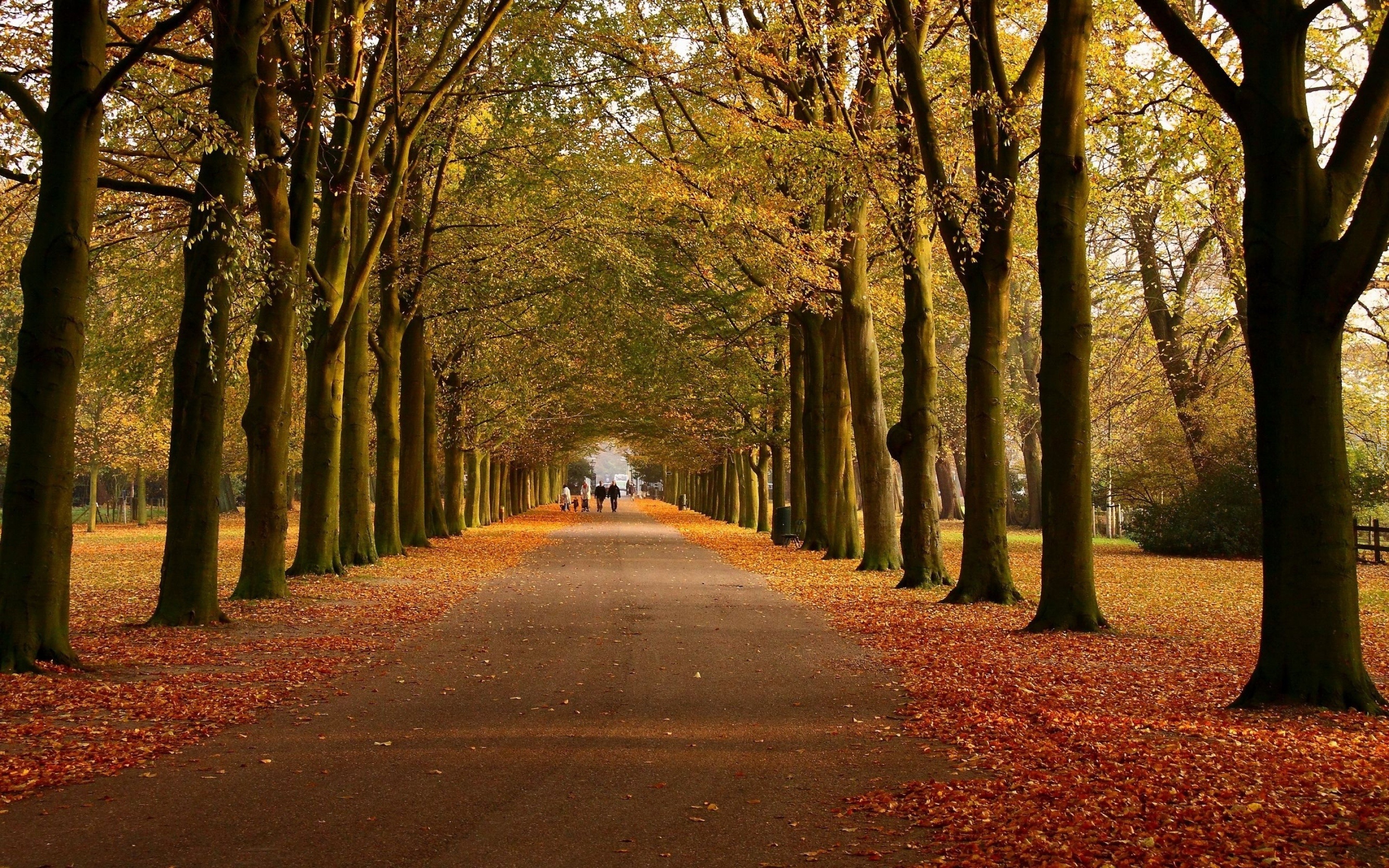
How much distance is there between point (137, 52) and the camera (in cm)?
958

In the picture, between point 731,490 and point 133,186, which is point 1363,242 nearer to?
point 133,186

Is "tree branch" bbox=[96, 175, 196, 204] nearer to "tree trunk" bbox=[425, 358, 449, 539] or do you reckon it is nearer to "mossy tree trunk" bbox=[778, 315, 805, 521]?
"tree trunk" bbox=[425, 358, 449, 539]

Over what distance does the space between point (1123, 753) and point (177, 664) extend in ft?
25.3

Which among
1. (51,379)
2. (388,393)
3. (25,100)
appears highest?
(25,100)

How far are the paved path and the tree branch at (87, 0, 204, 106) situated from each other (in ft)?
16.4

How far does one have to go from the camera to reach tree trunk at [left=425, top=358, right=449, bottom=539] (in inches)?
1270

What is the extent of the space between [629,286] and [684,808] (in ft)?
65.3

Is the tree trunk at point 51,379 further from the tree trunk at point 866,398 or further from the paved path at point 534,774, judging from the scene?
the tree trunk at point 866,398

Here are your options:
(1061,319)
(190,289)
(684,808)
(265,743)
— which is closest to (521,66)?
(190,289)

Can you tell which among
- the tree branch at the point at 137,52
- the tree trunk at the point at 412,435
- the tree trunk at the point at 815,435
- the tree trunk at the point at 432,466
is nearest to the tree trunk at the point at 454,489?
the tree trunk at the point at 432,466

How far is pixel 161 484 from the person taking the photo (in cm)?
7444

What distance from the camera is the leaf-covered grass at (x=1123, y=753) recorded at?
5168 millimetres

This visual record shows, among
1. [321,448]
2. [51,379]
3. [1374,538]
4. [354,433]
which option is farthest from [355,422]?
[1374,538]

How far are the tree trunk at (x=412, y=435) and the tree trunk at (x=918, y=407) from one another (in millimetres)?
13929
